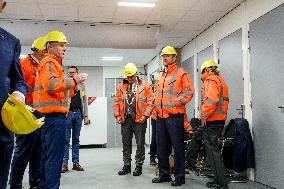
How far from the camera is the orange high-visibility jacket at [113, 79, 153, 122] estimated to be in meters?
4.68

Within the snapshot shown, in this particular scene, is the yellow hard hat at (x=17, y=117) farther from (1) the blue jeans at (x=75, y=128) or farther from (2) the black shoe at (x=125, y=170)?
(1) the blue jeans at (x=75, y=128)

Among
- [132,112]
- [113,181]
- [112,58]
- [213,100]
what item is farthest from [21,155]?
[112,58]

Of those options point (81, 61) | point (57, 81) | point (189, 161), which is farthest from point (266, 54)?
point (81, 61)

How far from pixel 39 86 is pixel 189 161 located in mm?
2955

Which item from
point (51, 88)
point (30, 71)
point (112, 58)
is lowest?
point (51, 88)

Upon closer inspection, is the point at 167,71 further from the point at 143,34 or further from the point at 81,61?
the point at 81,61

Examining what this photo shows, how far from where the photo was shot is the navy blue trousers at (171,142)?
3.92 meters

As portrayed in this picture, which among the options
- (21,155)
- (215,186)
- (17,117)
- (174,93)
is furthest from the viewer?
(174,93)

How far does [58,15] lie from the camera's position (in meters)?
5.75

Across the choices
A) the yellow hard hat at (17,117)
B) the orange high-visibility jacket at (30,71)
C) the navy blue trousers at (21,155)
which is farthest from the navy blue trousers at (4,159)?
the orange high-visibility jacket at (30,71)

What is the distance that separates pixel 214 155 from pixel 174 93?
894 millimetres

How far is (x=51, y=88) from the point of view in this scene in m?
2.56

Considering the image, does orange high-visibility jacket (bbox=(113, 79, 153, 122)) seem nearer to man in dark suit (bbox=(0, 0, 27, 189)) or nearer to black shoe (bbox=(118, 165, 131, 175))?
black shoe (bbox=(118, 165, 131, 175))

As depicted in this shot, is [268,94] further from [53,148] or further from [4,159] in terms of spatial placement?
[4,159]
